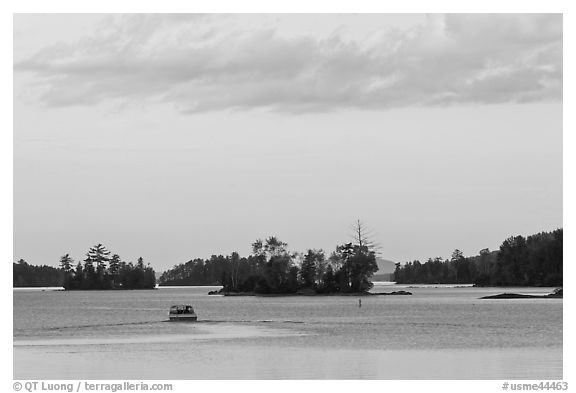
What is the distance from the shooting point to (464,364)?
52.9m

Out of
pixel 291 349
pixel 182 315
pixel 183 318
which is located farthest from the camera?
pixel 182 315

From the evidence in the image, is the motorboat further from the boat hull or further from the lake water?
the lake water

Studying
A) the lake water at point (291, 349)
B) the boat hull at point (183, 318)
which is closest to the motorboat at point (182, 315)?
the boat hull at point (183, 318)

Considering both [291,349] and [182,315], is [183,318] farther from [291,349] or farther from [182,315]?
[291,349]

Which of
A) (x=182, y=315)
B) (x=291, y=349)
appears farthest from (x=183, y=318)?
(x=291, y=349)

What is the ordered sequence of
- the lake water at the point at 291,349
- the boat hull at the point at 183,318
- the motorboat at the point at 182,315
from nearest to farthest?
1. the lake water at the point at 291,349
2. the boat hull at the point at 183,318
3. the motorboat at the point at 182,315

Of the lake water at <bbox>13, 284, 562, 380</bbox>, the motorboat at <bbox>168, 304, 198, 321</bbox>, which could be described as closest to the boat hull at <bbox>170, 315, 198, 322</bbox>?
the motorboat at <bbox>168, 304, 198, 321</bbox>

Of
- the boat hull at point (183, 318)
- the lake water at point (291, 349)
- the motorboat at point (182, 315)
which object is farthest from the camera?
the motorboat at point (182, 315)

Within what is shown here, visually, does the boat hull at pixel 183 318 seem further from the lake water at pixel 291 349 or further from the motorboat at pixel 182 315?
the lake water at pixel 291 349

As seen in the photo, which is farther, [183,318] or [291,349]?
[183,318]

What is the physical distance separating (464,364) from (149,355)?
58.8ft

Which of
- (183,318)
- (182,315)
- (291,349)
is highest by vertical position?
(182,315)

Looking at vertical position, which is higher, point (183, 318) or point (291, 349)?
point (183, 318)
